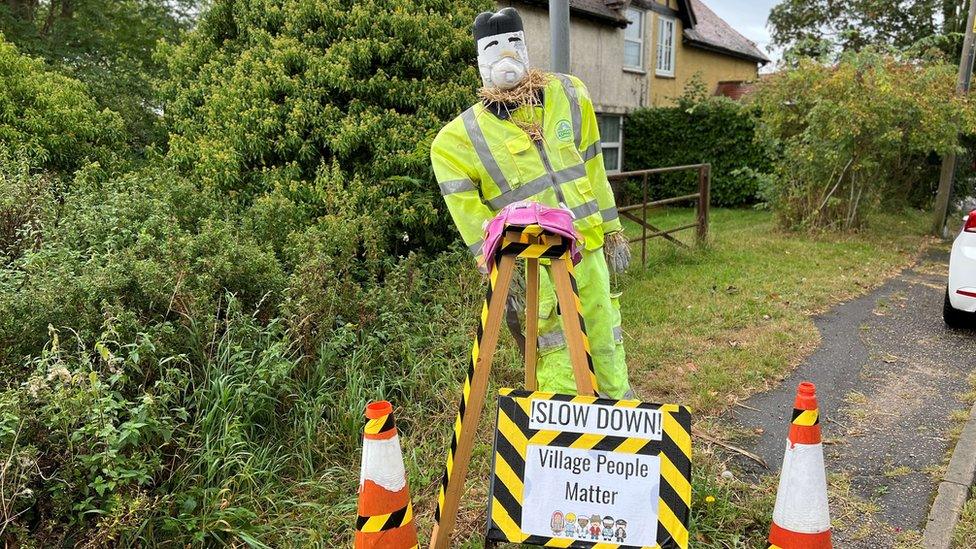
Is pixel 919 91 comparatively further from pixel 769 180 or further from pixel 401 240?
pixel 401 240

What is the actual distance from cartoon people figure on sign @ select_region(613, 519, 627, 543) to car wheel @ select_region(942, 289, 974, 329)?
4.75 m

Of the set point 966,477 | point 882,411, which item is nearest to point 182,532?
point 966,477

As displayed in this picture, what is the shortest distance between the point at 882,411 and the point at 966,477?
87 cm

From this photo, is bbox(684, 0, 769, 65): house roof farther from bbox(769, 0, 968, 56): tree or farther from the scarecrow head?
the scarecrow head

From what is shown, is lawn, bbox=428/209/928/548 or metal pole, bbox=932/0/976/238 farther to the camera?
metal pole, bbox=932/0/976/238

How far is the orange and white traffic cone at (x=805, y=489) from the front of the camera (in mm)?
2301

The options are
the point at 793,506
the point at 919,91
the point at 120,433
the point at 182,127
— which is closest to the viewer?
the point at 793,506

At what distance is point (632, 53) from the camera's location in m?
16.3

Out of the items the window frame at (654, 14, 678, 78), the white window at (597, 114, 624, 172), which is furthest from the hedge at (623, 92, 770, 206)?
the window frame at (654, 14, 678, 78)

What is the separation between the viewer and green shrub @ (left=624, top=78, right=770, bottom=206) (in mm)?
14656

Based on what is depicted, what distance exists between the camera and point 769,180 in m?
10.3

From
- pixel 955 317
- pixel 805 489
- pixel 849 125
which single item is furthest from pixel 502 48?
pixel 849 125

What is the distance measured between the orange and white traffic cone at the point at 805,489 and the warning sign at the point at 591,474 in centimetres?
40

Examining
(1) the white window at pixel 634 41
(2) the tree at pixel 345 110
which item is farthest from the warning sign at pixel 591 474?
(1) the white window at pixel 634 41
